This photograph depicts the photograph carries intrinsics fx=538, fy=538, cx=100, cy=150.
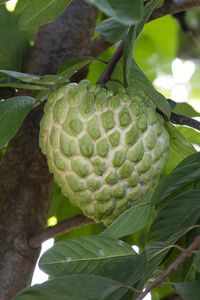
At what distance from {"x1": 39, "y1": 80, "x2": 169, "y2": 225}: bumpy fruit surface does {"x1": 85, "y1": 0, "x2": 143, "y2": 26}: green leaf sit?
0.43 metres

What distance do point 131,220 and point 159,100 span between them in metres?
0.23

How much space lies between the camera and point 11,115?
0.98m

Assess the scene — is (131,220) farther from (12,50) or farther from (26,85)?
(12,50)

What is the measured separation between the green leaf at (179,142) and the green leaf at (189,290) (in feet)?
1.60

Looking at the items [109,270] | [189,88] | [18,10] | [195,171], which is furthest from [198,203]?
[189,88]

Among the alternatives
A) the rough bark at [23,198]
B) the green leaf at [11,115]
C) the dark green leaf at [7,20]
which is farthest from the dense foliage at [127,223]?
the dark green leaf at [7,20]

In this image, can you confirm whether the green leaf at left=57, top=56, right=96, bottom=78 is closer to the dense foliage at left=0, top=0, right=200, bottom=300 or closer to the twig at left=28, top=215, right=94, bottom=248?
the dense foliage at left=0, top=0, right=200, bottom=300

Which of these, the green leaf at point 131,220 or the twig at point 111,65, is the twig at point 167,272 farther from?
the twig at point 111,65

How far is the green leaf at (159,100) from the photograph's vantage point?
3.28ft

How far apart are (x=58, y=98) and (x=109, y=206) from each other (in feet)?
0.74

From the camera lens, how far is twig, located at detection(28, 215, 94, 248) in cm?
119

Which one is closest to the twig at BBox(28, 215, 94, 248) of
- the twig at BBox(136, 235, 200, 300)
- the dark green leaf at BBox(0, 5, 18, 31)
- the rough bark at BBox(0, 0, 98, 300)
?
the rough bark at BBox(0, 0, 98, 300)

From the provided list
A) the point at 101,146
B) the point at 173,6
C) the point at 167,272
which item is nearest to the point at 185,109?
the point at 173,6

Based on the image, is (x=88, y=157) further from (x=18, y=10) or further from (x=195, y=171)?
(x=18, y=10)
